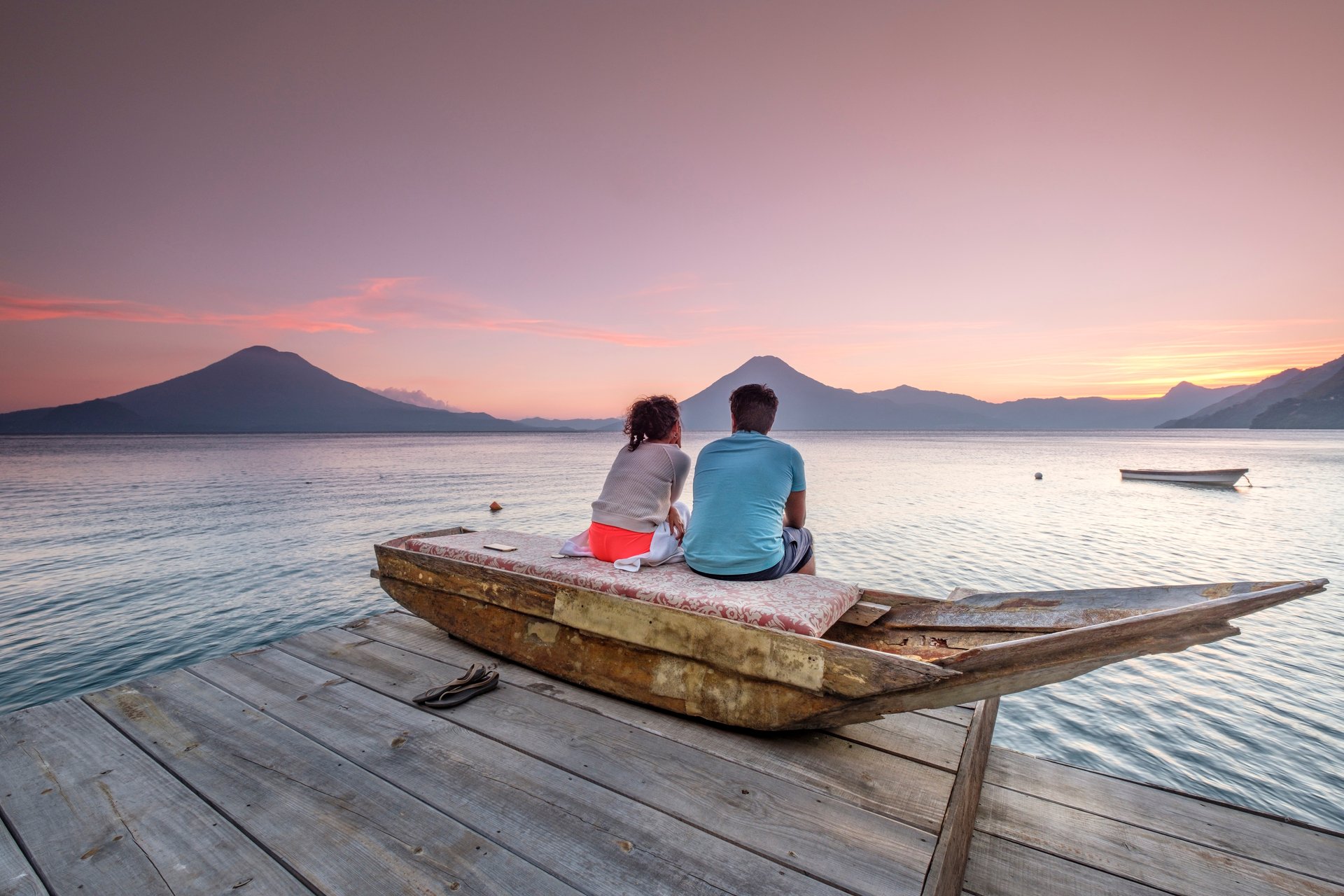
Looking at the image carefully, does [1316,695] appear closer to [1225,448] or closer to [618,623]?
[618,623]

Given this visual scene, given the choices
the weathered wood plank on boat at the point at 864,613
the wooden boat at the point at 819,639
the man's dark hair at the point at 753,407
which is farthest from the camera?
the man's dark hair at the point at 753,407

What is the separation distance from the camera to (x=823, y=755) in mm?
2816

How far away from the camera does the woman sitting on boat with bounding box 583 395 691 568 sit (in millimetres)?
3799

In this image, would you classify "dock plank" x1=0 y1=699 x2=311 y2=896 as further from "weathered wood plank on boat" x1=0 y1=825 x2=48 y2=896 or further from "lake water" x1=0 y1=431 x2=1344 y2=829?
"lake water" x1=0 y1=431 x2=1344 y2=829

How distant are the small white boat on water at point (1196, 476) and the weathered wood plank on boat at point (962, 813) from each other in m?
31.4

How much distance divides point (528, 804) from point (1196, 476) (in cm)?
3621

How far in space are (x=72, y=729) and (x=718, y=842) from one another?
3782 mm

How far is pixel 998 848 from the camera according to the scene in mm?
2598

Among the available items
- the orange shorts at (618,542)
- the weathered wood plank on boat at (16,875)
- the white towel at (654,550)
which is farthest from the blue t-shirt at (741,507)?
the weathered wood plank on boat at (16,875)

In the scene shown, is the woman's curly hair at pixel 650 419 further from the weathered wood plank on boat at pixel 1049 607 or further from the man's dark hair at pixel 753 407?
the weathered wood plank on boat at pixel 1049 607

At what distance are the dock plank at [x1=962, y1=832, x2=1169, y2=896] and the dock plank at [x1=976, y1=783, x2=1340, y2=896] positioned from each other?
5cm

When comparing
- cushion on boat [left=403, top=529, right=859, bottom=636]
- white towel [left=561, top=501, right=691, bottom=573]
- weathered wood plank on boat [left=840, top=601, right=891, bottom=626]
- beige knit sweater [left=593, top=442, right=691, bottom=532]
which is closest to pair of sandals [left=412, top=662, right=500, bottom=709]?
cushion on boat [left=403, top=529, right=859, bottom=636]

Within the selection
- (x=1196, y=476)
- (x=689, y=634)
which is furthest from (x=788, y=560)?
(x=1196, y=476)

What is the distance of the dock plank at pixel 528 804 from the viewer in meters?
2.08
